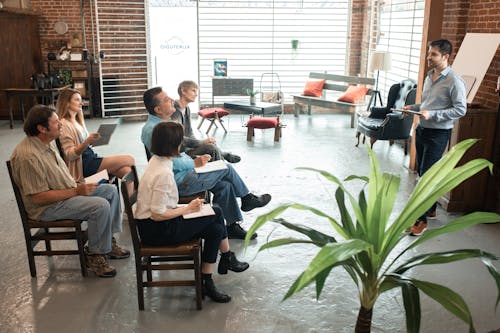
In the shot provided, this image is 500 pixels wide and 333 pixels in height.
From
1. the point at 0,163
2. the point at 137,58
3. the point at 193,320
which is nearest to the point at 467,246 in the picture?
the point at 193,320

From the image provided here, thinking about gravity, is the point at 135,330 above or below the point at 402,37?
below

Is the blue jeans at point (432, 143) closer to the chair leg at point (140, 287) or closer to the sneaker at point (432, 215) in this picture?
the sneaker at point (432, 215)

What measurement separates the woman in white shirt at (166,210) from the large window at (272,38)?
7750 mm

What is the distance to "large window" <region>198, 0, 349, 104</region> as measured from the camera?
10.8 m

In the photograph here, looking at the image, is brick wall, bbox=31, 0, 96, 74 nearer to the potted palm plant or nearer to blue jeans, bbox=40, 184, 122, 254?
blue jeans, bbox=40, 184, 122, 254

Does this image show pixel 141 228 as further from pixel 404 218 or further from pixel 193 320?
pixel 404 218

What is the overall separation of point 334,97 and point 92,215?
27.0ft

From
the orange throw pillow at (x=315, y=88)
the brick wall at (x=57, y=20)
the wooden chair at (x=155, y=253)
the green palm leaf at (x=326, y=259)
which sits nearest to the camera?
the green palm leaf at (x=326, y=259)

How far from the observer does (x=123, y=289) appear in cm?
359

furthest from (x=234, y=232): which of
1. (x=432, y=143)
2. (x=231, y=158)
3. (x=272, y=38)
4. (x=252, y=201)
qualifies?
(x=272, y=38)

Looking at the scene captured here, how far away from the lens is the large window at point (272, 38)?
35.6ft

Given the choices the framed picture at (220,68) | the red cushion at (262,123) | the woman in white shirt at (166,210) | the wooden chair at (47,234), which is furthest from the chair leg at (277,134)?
the woman in white shirt at (166,210)

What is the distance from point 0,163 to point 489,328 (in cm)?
622

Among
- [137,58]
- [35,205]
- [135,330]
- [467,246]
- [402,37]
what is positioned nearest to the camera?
[135,330]
